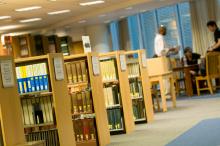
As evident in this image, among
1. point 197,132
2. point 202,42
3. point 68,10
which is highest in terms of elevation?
point 68,10

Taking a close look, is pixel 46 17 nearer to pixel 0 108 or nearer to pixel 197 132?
pixel 197 132

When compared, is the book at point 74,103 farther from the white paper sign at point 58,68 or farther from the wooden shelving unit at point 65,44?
the wooden shelving unit at point 65,44

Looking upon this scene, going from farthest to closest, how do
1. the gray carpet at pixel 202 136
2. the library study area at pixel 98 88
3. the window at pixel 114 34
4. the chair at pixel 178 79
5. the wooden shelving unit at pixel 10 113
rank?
the window at pixel 114 34 → the chair at pixel 178 79 → the library study area at pixel 98 88 → the gray carpet at pixel 202 136 → the wooden shelving unit at pixel 10 113

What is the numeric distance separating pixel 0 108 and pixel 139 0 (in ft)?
36.0

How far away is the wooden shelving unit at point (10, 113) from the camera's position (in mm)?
5059

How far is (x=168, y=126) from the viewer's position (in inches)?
332

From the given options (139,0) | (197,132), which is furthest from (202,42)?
(197,132)

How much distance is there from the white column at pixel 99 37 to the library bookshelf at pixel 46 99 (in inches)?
552

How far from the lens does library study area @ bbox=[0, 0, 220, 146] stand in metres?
6.51

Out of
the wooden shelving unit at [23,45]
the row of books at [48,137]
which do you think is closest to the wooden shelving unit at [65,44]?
the wooden shelving unit at [23,45]

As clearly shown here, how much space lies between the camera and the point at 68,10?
15.6 metres

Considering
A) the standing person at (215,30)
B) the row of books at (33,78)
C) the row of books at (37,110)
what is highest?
the standing person at (215,30)

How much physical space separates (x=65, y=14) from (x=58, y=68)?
10.4 metres

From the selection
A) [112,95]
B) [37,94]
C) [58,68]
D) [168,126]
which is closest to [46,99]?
[37,94]
